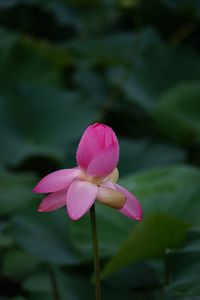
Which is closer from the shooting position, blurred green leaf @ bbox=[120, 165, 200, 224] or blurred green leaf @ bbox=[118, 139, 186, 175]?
blurred green leaf @ bbox=[120, 165, 200, 224]

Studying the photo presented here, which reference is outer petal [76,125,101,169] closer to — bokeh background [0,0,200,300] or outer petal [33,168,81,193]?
outer petal [33,168,81,193]

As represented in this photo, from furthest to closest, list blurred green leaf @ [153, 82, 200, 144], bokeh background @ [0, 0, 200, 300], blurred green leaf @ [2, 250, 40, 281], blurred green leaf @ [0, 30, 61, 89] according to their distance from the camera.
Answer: blurred green leaf @ [0, 30, 61, 89] → blurred green leaf @ [153, 82, 200, 144] → blurred green leaf @ [2, 250, 40, 281] → bokeh background @ [0, 0, 200, 300]

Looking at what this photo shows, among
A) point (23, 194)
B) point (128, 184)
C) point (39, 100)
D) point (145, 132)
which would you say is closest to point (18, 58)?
point (39, 100)

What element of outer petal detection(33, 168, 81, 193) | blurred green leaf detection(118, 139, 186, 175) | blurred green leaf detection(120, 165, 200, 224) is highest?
blurred green leaf detection(118, 139, 186, 175)

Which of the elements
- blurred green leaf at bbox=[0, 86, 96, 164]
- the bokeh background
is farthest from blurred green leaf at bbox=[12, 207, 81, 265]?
blurred green leaf at bbox=[0, 86, 96, 164]

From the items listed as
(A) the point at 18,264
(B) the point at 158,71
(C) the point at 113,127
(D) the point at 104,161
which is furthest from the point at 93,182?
(B) the point at 158,71

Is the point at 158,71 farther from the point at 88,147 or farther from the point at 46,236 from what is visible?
the point at 88,147

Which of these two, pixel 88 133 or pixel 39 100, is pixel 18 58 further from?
pixel 88 133
